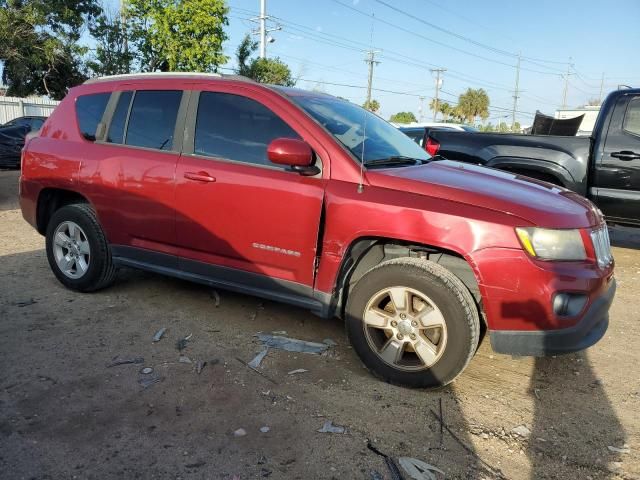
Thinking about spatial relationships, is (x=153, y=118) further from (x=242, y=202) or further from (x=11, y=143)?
(x=11, y=143)

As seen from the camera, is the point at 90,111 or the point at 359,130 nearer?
the point at 359,130

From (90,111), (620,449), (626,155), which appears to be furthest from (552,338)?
(626,155)

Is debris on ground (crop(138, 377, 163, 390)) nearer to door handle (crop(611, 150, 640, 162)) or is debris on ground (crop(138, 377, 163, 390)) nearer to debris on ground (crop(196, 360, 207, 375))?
debris on ground (crop(196, 360, 207, 375))

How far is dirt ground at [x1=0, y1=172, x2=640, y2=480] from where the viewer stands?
2.49 meters

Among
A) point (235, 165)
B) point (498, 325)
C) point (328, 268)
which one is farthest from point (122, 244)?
point (498, 325)

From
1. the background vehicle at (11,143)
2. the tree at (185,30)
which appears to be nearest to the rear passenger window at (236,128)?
the background vehicle at (11,143)

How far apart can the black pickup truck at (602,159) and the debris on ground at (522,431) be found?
158 inches

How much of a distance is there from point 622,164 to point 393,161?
377 centimetres

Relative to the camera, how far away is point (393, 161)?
12.0ft

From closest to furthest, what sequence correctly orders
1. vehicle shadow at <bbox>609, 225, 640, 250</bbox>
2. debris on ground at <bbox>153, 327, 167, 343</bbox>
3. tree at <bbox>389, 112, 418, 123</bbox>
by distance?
debris on ground at <bbox>153, 327, 167, 343</bbox> → vehicle shadow at <bbox>609, 225, 640, 250</bbox> → tree at <bbox>389, 112, 418, 123</bbox>

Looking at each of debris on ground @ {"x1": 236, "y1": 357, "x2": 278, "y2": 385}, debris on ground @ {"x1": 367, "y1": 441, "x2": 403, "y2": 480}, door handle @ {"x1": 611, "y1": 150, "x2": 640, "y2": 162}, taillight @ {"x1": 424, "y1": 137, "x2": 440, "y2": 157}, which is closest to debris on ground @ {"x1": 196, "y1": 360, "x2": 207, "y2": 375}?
debris on ground @ {"x1": 236, "y1": 357, "x2": 278, "y2": 385}

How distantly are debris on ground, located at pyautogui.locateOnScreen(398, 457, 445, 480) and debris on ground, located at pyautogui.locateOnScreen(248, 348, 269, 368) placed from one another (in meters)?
1.25

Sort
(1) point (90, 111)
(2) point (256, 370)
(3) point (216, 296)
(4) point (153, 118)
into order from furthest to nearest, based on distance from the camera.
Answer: (3) point (216, 296)
(1) point (90, 111)
(4) point (153, 118)
(2) point (256, 370)

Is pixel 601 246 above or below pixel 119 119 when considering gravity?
below
